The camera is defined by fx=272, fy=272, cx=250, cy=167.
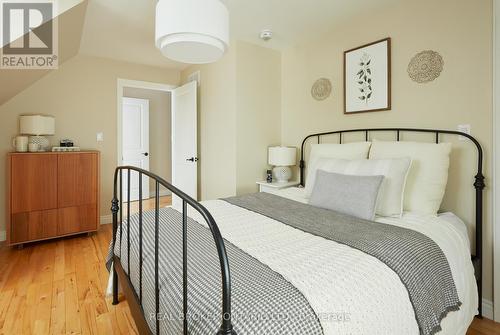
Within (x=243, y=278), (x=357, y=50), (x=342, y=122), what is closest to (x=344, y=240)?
(x=243, y=278)

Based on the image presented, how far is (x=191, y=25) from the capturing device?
1431mm

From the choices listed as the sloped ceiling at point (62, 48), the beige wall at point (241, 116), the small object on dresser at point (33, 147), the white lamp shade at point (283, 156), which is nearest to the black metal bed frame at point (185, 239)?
the white lamp shade at point (283, 156)

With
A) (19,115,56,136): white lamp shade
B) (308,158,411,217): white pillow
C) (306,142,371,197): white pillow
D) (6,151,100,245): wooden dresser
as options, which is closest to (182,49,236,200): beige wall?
(306,142,371,197): white pillow

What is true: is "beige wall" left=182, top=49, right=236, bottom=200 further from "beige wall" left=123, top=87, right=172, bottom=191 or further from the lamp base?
"beige wall" left=123, top=87, right=172, bottom=191

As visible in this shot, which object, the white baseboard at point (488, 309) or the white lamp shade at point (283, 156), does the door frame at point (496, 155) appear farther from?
the white lamp shade at point (283, 156)

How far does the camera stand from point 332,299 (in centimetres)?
87

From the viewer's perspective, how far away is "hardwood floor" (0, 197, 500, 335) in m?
1.66

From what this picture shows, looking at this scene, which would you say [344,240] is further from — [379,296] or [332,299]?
[332,299]

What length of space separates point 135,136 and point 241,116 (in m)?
3.15

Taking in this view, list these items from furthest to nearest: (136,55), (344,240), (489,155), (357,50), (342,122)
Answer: (136,55)
(342,122)
(357,50)
(489,155)
(344,240)

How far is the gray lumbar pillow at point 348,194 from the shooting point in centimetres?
165

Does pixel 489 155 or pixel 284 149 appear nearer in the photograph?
pixel 489 155

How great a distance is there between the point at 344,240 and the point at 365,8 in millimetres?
2104

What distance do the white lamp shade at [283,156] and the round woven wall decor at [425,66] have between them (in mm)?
1322
